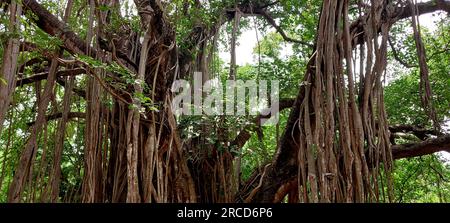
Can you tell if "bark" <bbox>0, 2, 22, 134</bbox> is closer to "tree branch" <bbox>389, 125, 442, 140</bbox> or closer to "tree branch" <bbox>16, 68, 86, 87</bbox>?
"tree branch" <bbox>16, 68, 86, 87</bbox>

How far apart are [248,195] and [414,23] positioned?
5.44 ft

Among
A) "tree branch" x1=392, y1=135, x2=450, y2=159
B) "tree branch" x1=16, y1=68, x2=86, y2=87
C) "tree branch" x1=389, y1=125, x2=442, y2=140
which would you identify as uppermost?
"tree branch" x1=16, y1=68, x2=86, y2=87

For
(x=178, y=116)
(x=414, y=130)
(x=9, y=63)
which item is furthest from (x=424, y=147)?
(x=9, y=63)

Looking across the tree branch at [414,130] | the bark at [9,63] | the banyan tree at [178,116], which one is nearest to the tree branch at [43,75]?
the banyan tree at [178,116]

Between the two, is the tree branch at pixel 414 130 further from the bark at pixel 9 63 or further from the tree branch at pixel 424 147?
the bark at pixel 9 63

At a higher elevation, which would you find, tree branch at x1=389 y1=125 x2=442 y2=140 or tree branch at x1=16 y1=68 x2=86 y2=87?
tree branch at x1=16 y1=68 x2=86 y2=87

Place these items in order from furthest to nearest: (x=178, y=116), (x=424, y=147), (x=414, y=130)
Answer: (x=178, y=116)
(x=414, y=130)
(x=424, y=147)

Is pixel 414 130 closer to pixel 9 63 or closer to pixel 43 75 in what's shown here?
pixel 43 75

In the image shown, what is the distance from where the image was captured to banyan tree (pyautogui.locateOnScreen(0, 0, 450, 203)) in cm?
242

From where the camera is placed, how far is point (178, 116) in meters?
3.68

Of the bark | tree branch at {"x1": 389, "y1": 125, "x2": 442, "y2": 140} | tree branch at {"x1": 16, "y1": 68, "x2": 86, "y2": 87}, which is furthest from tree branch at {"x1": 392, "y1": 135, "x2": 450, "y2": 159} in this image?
the bark

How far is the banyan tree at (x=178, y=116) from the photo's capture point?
2.42 meters
